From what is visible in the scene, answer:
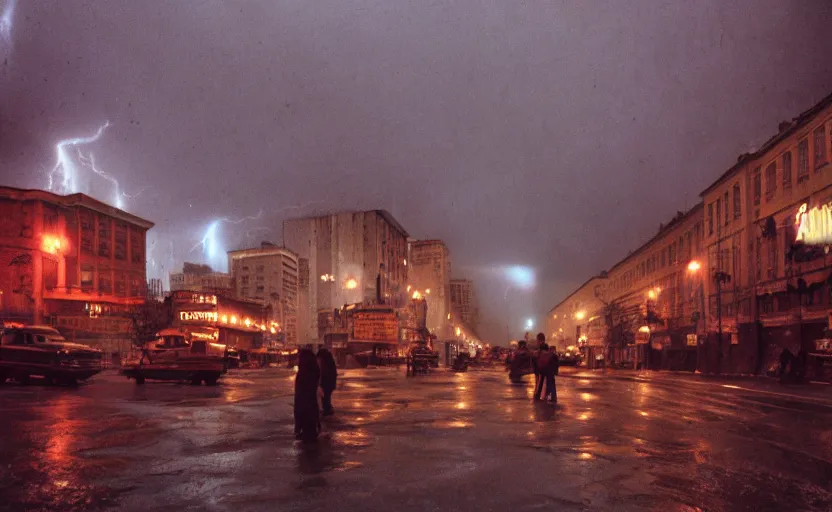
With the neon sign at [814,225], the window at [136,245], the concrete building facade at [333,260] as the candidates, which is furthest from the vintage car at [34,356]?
the concrete building facade at [333,260]

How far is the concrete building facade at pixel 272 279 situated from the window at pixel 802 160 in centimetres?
7013

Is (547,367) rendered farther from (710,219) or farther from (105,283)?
(105,283)

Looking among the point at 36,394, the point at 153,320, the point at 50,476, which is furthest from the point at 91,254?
the point at 50,476

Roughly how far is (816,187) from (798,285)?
4.91 m

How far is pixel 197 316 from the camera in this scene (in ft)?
194

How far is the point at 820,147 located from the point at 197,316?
161 ft

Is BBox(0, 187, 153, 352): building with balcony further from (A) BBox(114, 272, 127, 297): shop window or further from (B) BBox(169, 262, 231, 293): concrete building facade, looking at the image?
(B) BBox(169, 262, 231, 293): concrete building facade

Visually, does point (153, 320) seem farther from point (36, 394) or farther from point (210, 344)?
point (36, 394)

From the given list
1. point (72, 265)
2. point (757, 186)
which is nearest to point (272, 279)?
point (72, 265)

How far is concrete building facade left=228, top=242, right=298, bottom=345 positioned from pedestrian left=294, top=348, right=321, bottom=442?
3243 inches

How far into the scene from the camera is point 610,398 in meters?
19.9

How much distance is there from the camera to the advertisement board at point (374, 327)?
→ 214ft

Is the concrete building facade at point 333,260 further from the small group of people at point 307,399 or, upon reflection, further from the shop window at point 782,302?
the small group of people at point 307,399

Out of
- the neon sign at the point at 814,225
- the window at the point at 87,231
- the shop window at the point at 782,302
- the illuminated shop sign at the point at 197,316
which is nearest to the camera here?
the neon sign at the point at 814,225
